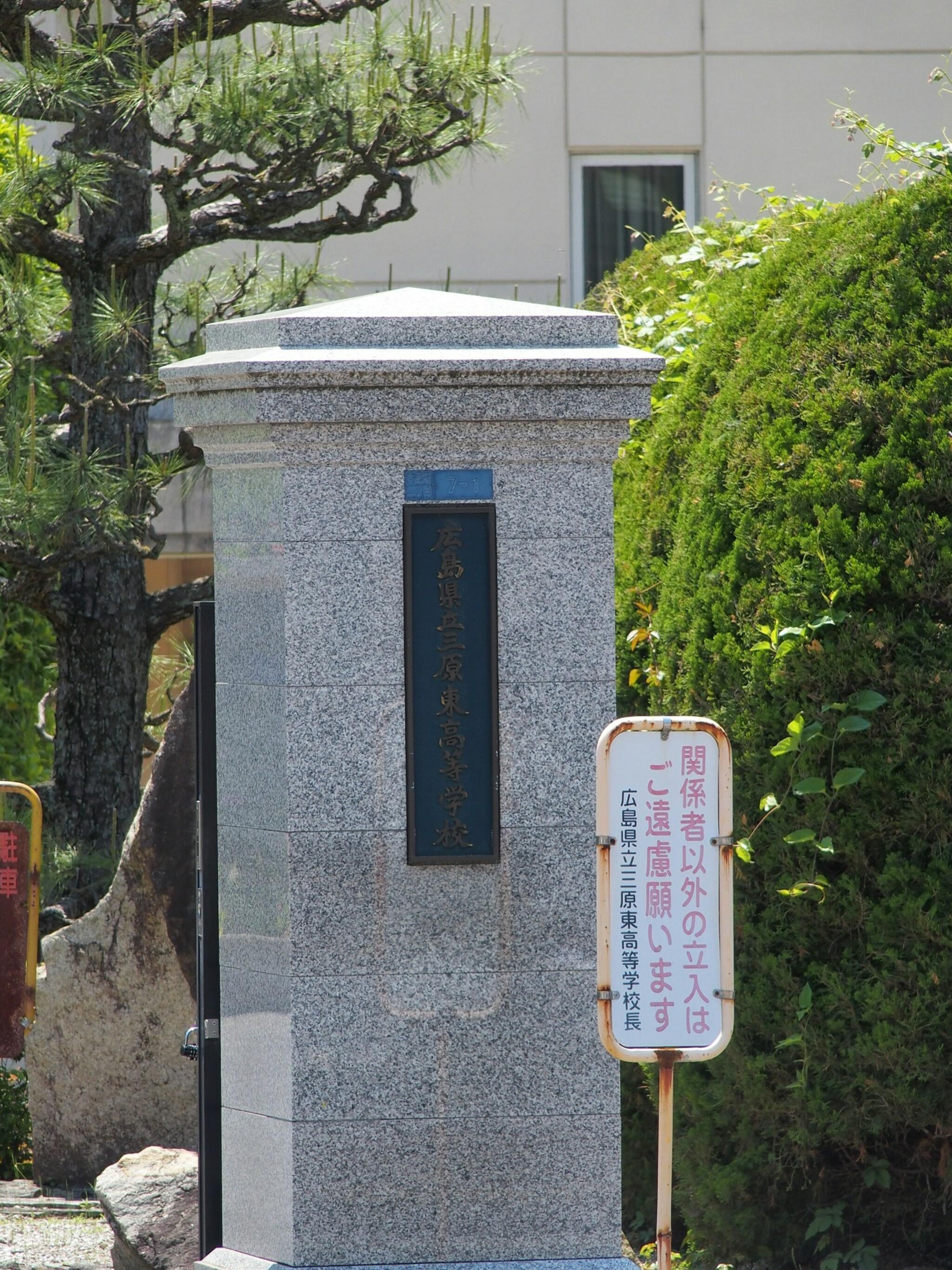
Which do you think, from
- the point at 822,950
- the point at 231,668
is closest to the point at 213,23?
the point at 231,668

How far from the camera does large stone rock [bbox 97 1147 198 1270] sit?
4531mm

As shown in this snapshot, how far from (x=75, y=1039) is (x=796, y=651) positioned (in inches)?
129

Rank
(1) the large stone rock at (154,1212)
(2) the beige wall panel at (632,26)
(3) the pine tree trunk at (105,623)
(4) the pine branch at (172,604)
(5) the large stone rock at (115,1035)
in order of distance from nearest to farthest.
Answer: (1) the large stone rock at (154,1212), (5) the large stone rock at (115,1035), (3) the pine tree trunk at (105,623), (4) the pine branch at (172,604), (2) the beige wall panel at (632,26)

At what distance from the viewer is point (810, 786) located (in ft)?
13.7

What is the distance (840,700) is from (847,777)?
8.5 inches

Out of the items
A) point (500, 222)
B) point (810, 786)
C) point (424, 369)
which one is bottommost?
point (810, 786)

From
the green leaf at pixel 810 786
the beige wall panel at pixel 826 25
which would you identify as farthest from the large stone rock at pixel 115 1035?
the beige wall panel at pixel 826 25

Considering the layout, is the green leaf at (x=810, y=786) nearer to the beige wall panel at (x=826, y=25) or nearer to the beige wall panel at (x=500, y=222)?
the beige wall panel at (x=500, y=222)

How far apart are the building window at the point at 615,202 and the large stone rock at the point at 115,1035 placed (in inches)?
234

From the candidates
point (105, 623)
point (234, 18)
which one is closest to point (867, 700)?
point (105, 623)

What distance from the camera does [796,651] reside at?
13.9ft

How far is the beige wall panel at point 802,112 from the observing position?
10.4 m

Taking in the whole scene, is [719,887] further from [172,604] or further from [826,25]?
[826,25]

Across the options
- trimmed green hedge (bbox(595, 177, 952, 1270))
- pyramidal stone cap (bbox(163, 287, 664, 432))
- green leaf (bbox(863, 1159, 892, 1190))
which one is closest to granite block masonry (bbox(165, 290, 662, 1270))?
pyramidal stone cap (bbox(163, 287, 664, 432))
